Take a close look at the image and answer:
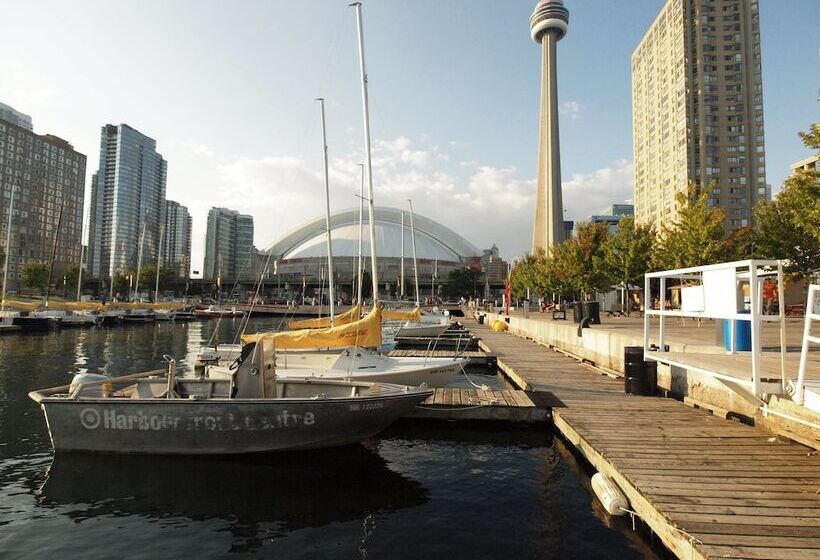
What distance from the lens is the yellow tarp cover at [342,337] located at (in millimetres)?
15605

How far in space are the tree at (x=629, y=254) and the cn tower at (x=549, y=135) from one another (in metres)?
74.9

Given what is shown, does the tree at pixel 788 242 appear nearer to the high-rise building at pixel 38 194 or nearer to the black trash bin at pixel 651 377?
the black trash bin at pixel 651 377

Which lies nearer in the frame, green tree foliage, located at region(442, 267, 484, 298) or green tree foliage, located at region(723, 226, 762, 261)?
green tree foliage, located at region(723, 226, 762, 261)

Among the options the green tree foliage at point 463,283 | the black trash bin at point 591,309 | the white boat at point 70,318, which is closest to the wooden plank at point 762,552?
the black trash bin at point 591,309

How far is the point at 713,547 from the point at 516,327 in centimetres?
3669

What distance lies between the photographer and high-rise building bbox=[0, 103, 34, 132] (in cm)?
15744

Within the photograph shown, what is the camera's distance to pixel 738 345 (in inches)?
437

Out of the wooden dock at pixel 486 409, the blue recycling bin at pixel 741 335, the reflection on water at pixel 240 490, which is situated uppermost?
the blue recycling bin at pixel 741 335

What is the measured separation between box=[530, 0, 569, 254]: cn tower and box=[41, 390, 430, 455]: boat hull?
10628cm

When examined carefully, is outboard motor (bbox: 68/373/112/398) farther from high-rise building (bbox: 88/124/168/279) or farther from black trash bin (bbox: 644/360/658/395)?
high-rise building (bbox: 88/124/168/279)

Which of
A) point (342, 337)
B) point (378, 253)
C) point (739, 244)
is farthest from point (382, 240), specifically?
point (342, 337)

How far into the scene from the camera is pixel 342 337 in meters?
15.6

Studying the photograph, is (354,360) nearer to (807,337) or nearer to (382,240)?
(807,337)

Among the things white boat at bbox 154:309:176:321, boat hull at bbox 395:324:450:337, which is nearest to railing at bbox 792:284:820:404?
boat hull at bbox 395:324:450:337
